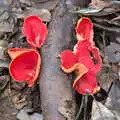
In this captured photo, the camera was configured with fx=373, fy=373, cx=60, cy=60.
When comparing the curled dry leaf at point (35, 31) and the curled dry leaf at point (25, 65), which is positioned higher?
the curled dry leaf at point (35, 31)

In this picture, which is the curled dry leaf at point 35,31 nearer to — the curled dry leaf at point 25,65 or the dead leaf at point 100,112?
the curled dry leaf at point 25,65

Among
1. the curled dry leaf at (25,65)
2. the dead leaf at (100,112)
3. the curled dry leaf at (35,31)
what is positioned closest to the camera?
the dead leaf at (100,112)

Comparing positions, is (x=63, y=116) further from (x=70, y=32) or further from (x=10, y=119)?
(x=70, y=32)

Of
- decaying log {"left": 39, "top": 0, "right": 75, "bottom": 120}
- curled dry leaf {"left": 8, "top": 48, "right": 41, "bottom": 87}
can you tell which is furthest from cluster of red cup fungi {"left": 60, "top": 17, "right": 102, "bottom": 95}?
curled dry leaf {"left": 8, "top": 48, "right": 41, "bottom": 87}

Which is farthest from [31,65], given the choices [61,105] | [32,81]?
[61,105]

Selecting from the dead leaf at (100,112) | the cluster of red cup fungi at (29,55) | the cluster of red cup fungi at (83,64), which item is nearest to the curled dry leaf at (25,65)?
the cluster of red cup fungi at (29,55)

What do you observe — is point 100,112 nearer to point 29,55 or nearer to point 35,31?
point 29,55

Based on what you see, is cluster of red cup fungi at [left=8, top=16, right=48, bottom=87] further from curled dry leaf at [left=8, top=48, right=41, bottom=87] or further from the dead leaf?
the dead leaf
